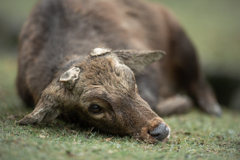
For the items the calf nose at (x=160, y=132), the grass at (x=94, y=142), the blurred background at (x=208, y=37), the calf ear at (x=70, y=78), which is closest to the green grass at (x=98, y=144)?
the grass at (x=94, y=142)

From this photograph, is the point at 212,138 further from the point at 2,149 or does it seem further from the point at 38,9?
the point at 38,9

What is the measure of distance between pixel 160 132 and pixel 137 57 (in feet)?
5.28

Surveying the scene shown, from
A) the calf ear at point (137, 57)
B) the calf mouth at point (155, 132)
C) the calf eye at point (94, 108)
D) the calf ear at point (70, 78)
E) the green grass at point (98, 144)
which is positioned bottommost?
the green grass at point (98, 144)

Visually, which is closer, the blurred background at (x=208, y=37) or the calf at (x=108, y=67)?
the calf at (x=108, y=67)

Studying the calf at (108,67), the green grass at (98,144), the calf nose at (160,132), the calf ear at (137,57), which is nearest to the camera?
the green grass at (98,144)

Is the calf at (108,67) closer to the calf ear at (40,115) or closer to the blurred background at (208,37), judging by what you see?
the calf ear at (40,115)

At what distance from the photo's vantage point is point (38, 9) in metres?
5.97

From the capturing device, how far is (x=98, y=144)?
3438 millimetres

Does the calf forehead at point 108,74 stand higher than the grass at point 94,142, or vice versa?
the calf forehead at point 108,74

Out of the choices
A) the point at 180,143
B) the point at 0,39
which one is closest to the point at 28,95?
the point at 180,143

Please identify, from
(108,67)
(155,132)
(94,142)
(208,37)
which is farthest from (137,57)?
(208,37)

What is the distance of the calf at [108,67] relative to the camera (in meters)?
3.81

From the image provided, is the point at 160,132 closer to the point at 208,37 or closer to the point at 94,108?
the point at 94,108

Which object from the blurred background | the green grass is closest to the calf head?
the green grass
